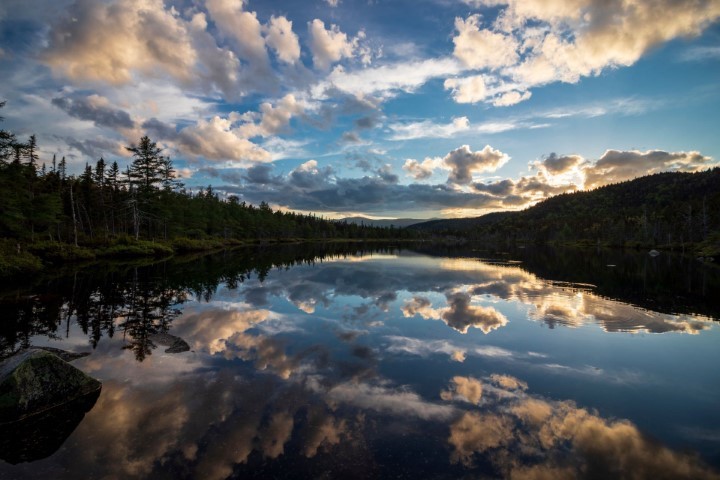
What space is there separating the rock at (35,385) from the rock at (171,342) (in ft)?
12.2

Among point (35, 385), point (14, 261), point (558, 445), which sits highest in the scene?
point (14, 261)

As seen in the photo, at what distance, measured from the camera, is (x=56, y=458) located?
6848 mm

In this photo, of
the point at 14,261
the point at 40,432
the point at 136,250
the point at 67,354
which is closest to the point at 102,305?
the point at 67,354

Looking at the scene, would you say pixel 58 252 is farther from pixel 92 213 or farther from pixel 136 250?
pixel 92 213

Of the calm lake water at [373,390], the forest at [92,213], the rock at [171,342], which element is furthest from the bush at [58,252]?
the rock at [171,342]

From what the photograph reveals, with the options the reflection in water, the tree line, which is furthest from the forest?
the reflection in water

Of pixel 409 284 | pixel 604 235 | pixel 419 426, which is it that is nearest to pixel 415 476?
pixel 419 426

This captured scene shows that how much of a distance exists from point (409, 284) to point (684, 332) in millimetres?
19545

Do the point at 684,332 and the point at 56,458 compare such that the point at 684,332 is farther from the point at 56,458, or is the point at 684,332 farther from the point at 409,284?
the point at 56,458

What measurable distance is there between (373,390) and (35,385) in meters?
8.58

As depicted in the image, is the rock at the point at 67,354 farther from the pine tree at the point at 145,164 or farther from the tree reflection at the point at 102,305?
the pine tree at the point at 145,164

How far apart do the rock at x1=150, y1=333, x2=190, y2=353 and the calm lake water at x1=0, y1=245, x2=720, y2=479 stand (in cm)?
32

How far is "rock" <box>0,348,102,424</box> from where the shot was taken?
8203mm

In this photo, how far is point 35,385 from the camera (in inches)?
340
